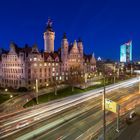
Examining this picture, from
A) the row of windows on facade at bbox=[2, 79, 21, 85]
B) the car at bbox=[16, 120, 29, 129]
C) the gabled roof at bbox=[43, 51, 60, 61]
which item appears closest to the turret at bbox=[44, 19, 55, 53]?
the gabled roof at bbox=[43, 51, 60, 61]

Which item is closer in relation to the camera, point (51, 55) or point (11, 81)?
point (11, 81)

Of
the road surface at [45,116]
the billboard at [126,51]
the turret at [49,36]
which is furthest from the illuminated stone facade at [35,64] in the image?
the billboard at [126,51]

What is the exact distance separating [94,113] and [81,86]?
37311 mm

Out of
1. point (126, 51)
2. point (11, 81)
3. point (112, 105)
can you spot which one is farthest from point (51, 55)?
point (112, 105)

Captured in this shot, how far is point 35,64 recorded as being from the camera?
268ft

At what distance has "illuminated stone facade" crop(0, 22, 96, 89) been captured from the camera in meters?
79.5

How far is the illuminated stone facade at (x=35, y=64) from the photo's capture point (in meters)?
79.5

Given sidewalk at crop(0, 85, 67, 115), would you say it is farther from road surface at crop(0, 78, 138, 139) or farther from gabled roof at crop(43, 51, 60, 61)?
gabled roof at crop(43, 51, 60, 61)

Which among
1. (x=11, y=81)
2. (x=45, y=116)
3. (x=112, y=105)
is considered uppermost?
(x=112, y=105)

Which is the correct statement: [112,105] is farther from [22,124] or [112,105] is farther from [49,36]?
[49,36]

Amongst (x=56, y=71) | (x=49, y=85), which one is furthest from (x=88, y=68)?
(x=49, y=85)

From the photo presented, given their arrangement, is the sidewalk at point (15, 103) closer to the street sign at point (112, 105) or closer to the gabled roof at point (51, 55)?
the gabled roof at point (51, 55)

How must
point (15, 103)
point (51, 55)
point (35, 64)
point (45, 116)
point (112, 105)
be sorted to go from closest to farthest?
1. point (112, 105)
2. point (45, 116)
3. point (15, 103)
4. point (35, 64)
5. point (51, 55)

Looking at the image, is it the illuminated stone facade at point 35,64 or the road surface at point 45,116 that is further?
the illuminated stone facade at point 35,64
